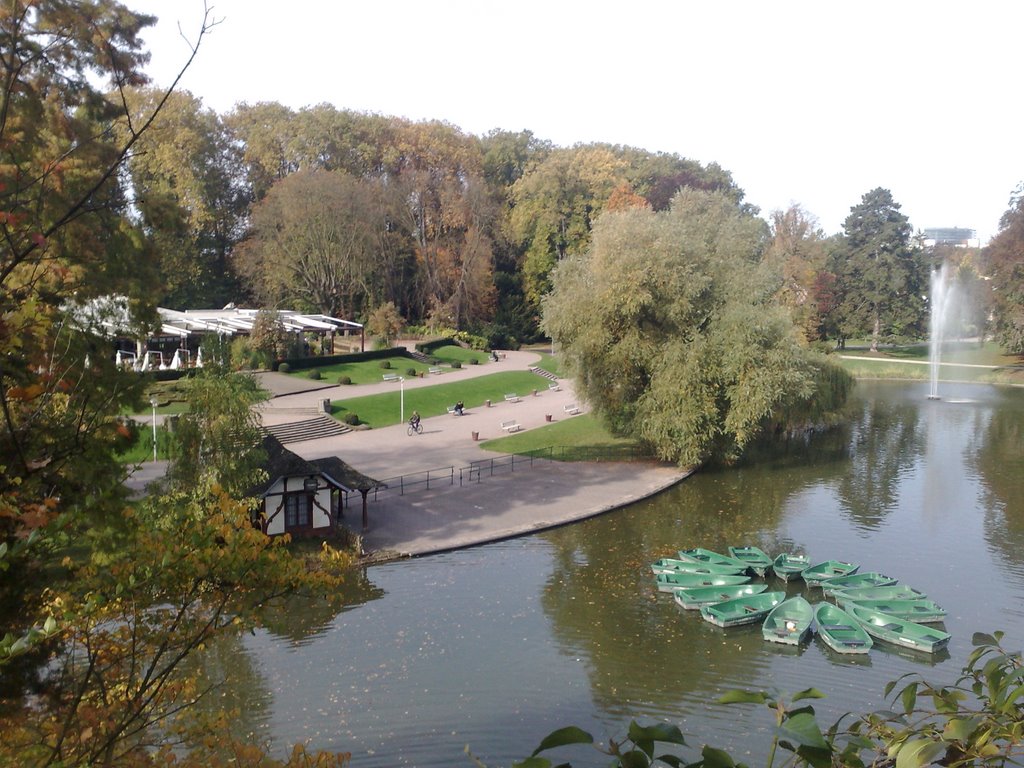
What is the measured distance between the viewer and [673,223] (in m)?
36.3

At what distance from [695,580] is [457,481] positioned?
11.6 m

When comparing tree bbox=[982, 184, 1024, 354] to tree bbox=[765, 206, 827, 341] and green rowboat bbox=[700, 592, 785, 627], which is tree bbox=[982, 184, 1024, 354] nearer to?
tree bbox=[765, 206, 827, 341]

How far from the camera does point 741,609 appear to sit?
19.9 meters

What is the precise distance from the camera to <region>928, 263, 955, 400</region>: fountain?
63.7m

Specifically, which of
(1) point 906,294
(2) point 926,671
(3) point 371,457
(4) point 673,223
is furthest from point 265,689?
(1) point 906,294

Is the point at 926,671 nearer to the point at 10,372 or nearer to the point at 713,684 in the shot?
the point at 713,684

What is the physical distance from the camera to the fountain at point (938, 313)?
63.7 m

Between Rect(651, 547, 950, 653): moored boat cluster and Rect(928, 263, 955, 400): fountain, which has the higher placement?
Rect(928, 263, 955, 400): fountain

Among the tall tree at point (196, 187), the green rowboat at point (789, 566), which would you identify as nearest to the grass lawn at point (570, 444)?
the green rowboat at point (789, 566)

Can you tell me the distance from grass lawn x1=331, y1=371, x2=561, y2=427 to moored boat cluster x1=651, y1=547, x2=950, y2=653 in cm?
2236

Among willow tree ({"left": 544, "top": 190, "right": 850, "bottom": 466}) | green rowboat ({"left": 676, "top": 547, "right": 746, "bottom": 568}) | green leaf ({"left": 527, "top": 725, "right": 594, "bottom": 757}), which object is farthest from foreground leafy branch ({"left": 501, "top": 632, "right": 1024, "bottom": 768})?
willow tree ({"left": 544, "top": 190, "right": 850, "bottom": 466})

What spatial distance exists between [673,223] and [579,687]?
80.8ft

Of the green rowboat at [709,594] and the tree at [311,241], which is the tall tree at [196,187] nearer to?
the tree at [311,241]

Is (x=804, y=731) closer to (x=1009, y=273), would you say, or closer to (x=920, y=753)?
(x=920, y=753)
